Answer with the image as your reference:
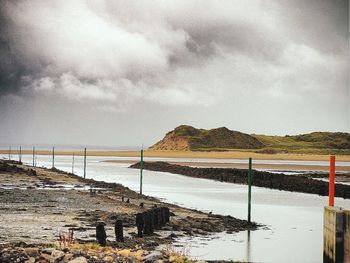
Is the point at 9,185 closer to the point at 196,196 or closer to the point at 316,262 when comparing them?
the point at 196,196

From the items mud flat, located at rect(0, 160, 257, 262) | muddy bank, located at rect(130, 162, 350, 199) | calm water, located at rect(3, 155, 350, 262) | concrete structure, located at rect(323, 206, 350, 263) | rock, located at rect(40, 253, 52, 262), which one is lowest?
calm water, located at rect(3, 155, 350, 262)

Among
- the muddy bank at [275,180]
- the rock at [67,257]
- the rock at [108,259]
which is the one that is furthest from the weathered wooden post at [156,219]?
the muddy bank at [275,180]

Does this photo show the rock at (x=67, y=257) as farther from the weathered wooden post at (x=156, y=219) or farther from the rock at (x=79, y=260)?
the weathered wooden post at (x=156, y=219)

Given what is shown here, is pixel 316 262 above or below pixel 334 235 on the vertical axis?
below

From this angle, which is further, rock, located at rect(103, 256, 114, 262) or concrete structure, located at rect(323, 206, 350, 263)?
concrete structure, located at rect(323, 206, 350, 263)

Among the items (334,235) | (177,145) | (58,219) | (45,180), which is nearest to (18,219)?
(58,219)

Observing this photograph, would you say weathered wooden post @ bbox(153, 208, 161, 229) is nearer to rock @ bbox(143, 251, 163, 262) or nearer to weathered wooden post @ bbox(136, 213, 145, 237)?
weathered wooden post @ bbox(136, 213, 145, 237)

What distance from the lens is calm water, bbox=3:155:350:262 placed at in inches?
631

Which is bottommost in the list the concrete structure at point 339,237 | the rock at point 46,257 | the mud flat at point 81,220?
the mud flat at point 81,220

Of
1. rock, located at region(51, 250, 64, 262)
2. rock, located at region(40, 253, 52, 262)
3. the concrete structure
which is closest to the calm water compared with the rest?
the concrete structure

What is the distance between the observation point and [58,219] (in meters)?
20.0

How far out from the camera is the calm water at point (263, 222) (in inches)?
631

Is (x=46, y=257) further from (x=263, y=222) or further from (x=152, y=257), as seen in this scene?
(x=263, y=222)

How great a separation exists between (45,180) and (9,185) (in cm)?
498
